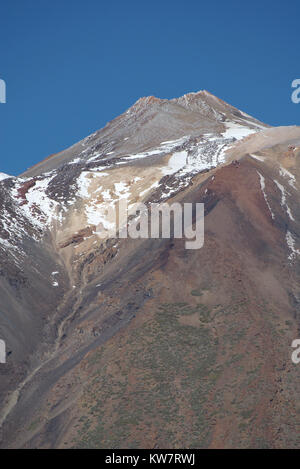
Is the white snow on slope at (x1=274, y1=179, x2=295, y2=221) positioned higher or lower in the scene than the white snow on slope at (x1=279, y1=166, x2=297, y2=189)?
lower

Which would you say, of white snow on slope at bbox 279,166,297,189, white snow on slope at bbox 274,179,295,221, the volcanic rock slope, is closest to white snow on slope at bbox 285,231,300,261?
the volcanic rock slope

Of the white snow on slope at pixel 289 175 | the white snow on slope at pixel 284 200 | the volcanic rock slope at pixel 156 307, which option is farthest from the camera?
the white snow on slope at pixel 289 175

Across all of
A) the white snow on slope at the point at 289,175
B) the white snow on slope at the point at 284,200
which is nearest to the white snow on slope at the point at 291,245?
the white snow on slope at the point at 284,200

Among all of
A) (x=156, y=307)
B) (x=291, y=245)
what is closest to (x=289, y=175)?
(x=291, y=245)

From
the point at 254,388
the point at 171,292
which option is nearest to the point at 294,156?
the point at 171,292

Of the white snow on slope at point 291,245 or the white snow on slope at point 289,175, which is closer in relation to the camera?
the white snow on slope at point 291,245

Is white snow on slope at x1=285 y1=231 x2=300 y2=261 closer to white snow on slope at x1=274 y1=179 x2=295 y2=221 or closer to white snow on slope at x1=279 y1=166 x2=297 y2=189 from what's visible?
white snow on slope at x1=274 y1=179 x2=295 y2=221

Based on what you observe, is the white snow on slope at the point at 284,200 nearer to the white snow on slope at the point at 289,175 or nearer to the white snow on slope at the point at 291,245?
the white snow on slope at the point at 289,175

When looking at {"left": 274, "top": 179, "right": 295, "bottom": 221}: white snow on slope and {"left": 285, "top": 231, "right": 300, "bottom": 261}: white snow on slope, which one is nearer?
{"left": 285, "top": 231, "right": 300, "bottom": 261}: white snow on slope
